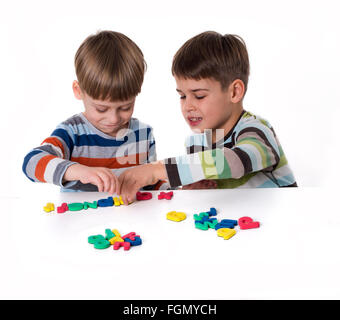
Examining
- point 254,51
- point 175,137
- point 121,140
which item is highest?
point 254,51

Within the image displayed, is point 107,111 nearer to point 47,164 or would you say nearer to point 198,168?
point 47,164

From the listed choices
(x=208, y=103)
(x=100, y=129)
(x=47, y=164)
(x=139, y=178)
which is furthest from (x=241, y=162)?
(x=100, y=129)

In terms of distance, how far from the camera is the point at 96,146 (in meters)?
1.50

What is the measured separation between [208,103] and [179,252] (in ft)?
2.37

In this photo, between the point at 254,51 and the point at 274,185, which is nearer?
the point at 274,185

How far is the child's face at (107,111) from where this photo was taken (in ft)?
4.33

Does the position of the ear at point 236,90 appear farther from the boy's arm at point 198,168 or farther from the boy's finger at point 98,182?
the boy's finger at point 98,182

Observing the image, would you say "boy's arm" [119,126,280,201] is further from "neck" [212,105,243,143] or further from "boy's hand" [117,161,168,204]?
"neck" [212,105,243,143]

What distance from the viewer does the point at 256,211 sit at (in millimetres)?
992

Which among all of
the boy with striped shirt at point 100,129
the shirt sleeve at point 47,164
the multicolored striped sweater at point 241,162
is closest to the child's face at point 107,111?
the boy with striped shirt at point 100,129
